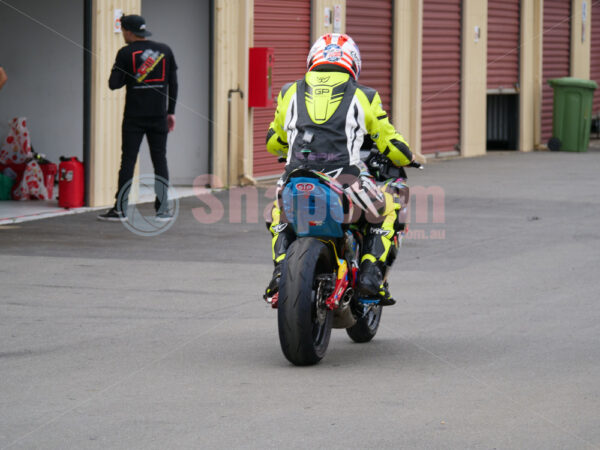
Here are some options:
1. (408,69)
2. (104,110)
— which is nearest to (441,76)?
(408,69)

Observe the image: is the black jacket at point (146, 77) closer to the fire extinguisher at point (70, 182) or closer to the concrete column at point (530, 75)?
the fire extinguisher at point (70, 182)

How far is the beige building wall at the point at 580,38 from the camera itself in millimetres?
25766

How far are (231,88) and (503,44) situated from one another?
9097mm

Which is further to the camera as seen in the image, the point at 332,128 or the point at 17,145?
the point at 17,145

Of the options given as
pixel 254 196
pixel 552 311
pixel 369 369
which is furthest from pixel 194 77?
pixel 369 369

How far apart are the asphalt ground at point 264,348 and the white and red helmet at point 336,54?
4.85 feet

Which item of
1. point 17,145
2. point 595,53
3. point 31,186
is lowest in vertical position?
point 31,186

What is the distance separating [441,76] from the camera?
832 inches

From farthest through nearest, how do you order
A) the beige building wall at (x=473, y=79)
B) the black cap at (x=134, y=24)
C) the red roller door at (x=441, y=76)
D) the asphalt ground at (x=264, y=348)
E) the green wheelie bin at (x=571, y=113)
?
the green wheelie bin at (x=571, y=113) < the beige building wall at (x=473, y=79) < the red roller door at (x=441, y=76) < the black cap at (x=134, y=24) < the asphalt ground at (x=264, y=348)

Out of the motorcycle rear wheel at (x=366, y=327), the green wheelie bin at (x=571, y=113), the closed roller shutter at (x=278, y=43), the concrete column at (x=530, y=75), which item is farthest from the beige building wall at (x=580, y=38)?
the motorcycle rear wheel at (x=366, y=327)

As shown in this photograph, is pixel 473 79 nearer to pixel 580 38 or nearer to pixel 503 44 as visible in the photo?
pixel 503 44

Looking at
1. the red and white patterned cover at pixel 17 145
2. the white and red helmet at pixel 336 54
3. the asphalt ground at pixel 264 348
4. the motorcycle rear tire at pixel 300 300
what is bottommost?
the asphalt ground at pixel 264 348

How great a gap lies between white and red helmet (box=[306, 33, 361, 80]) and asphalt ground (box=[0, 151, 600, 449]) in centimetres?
148

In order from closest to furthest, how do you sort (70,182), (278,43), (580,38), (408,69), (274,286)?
(274,286) → (70,182) → (278,43) → (408,69) → (580,38)
